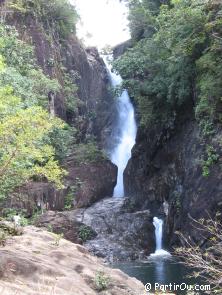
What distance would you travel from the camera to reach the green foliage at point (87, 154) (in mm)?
26116

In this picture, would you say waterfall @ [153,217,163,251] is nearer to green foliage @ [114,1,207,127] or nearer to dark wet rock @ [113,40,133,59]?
green foliage @ [114,1,207,127]

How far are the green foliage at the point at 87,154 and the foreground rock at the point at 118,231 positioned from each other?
10.0 ft

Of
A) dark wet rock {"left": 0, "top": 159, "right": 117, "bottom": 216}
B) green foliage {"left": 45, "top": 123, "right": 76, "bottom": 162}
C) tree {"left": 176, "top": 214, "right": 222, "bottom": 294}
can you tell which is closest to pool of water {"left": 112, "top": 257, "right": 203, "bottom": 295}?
tree {"left": 176, "top": 214, "right": 222, "bottom": 294}

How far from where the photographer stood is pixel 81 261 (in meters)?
10.7

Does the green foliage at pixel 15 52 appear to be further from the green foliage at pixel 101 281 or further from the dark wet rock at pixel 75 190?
the green foliage at pixel 101 281

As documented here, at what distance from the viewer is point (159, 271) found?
16.7m

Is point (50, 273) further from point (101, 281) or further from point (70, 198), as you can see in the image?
point (70, 198)

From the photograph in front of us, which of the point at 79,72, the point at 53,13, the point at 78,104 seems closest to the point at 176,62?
the point at 78,104

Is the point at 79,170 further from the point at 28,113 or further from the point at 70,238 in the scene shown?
the point at 28,113

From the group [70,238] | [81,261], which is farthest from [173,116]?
[81,261]

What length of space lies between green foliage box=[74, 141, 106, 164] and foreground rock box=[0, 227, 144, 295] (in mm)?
14465

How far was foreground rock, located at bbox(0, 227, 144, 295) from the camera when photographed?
770 cm

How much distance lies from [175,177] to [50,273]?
15.4 m

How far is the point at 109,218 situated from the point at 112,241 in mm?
1780
